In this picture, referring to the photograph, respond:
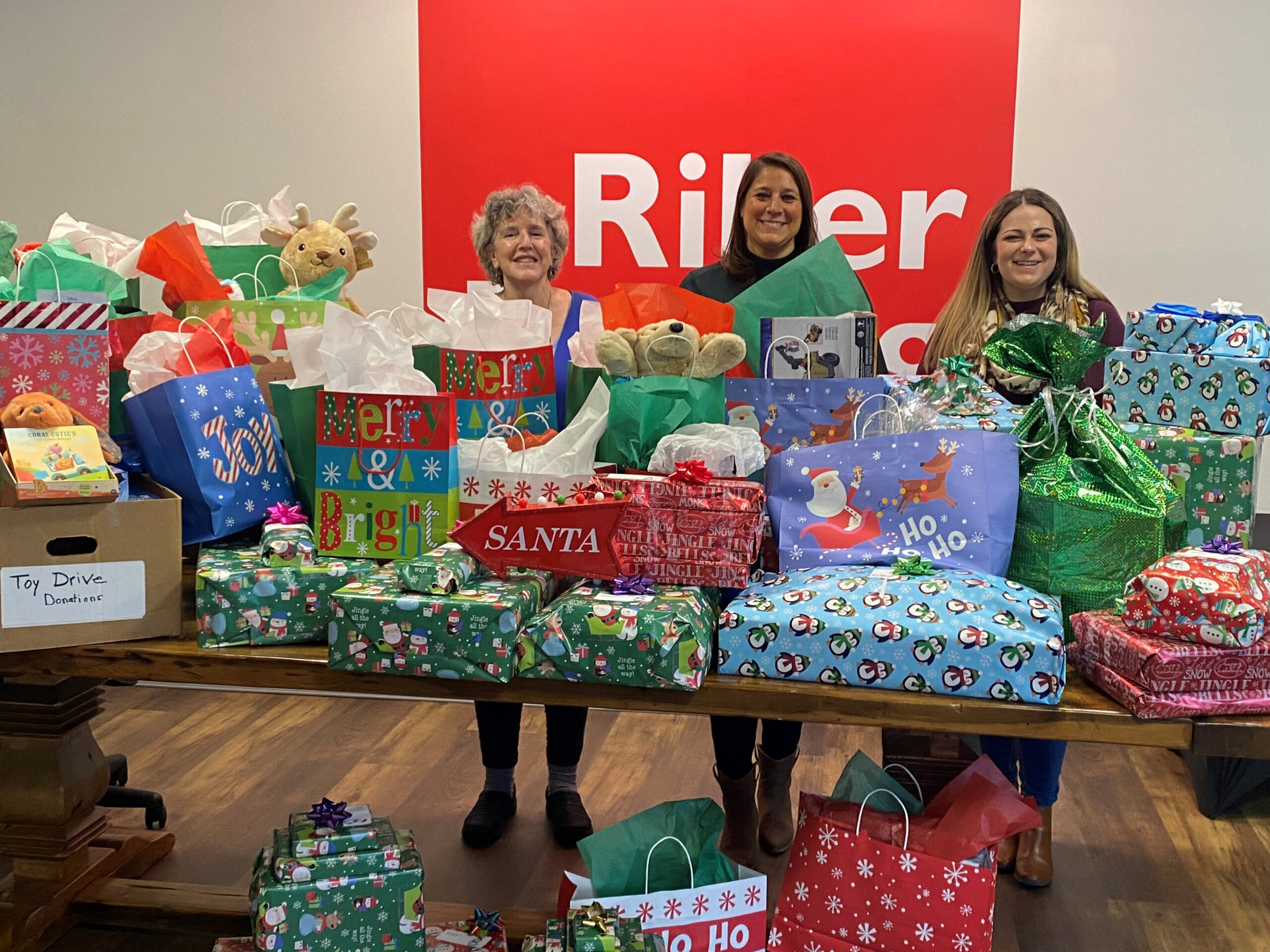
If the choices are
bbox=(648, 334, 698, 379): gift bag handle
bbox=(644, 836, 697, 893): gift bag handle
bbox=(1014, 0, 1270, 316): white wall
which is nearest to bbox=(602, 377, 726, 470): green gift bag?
bbox=(648, 334, 698, 379): gift bag handle

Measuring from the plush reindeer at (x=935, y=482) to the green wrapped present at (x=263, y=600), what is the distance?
78cm

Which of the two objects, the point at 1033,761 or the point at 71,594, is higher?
the point at 71,594

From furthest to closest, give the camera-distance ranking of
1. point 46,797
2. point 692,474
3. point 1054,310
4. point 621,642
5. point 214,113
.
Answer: point 214,113
point 1054,310
point 46,797
point 692,474
point 621,642

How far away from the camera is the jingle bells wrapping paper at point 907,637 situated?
1453 millimetres

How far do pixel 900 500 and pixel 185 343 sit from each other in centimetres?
115

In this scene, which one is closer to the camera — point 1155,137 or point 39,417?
point 39,417

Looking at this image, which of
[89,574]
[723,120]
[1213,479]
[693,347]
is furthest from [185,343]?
[723,120]

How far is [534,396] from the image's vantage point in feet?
6.12

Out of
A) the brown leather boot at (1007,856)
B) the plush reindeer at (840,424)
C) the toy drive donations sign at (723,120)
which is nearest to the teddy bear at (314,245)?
the plush reindeer at (840,424)

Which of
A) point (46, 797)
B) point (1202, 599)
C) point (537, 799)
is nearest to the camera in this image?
point (1202, 599)

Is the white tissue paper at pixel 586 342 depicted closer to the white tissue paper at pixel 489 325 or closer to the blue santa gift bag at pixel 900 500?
the white tissue paper at pixel 489 325

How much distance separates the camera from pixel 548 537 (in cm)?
159

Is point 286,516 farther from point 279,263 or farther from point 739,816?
point 739,816

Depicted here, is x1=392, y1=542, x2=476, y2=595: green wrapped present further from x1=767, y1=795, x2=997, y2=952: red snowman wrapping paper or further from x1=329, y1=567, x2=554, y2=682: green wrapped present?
x1=767, y1=795, x2=997, y2=952: red snowman wrapping paper
